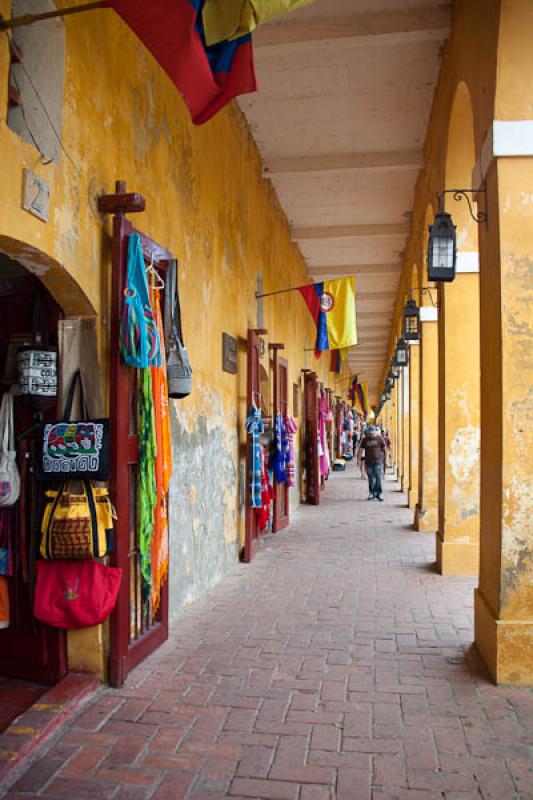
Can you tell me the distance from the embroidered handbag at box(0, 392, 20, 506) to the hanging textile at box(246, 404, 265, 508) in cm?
390

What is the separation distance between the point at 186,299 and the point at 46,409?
6.70ft

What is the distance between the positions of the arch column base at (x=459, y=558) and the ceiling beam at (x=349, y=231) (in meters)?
7.20

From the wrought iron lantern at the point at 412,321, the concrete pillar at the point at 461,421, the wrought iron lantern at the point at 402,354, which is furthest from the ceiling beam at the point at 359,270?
the concrete pillar at the point at 461,421

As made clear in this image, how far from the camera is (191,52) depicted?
124 inches

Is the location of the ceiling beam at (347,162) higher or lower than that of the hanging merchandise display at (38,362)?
higher

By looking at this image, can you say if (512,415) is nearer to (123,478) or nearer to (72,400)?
(123,478)

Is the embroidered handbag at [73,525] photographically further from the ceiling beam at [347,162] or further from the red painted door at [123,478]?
the ceiling beam at [347,162]

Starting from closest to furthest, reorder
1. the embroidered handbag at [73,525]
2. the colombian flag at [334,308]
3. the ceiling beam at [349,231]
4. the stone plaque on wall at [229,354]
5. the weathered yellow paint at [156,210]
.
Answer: the weathered yellow paint at [156,210], the embroidered handbag at [73,525], the stone plaque on wall at [229,354], the colombian flag at [334,308], the ceiling beam at [349,231]

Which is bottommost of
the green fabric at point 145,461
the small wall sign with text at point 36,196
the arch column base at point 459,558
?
the arch column base at point 459,558

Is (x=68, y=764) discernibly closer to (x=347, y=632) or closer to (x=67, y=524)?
(x=67, y=524)

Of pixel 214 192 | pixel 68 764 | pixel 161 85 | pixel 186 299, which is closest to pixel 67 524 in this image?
pixel 68 764

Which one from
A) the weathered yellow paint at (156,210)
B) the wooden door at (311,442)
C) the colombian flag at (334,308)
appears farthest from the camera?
the wooden door at (311,442)

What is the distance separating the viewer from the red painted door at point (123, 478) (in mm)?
3883

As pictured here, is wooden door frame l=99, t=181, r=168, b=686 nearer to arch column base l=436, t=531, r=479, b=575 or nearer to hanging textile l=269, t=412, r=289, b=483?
arch column base l=436, t=531, r=479, b=575
